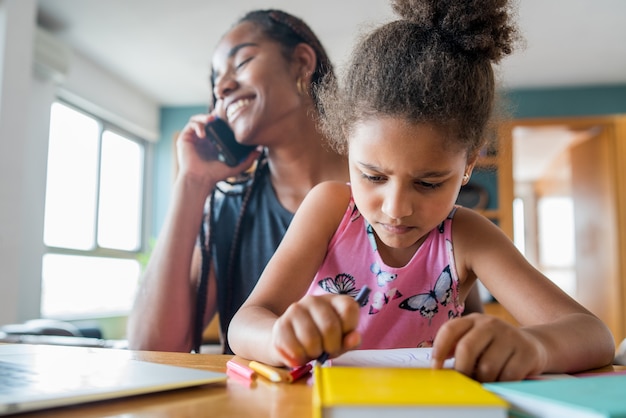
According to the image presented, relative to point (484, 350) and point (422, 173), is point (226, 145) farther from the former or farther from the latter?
point (484, 350)

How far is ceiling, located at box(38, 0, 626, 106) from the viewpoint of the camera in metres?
3.79

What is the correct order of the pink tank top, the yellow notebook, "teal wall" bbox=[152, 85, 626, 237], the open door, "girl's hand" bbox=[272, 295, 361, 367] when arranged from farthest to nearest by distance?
"teal wall" bbox=[152, 85, 626, 237] < the open door < the pink tank top < "girl's hand" bbox=[272, 295, 361, 367] < the yellow notebook

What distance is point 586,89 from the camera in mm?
5289

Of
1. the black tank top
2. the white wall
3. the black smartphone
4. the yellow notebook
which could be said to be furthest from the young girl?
the white wall

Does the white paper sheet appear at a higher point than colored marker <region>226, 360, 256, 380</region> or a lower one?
higher

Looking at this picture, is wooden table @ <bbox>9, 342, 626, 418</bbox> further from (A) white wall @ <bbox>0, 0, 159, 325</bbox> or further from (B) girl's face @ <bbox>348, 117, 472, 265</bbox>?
(A) white wall @ <bbox>0, 0, 159, 325</bbox>

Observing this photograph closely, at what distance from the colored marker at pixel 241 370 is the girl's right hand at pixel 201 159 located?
744 millimetres

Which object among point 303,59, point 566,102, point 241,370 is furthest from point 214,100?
point 566,102

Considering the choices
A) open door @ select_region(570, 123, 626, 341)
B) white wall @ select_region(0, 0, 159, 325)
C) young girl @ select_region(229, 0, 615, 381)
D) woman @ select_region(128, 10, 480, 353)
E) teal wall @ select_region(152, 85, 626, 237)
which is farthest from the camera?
teal wall @ select_region(152, 85, 626, 237)

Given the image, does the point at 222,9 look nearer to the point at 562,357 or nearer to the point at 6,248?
the point at 6,248

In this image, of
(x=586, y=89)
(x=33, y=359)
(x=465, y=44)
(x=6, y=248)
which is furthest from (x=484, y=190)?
(x=33, y=359)

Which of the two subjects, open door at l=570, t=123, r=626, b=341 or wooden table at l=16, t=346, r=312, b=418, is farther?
open door at l=570, t=123, r=626, b=341

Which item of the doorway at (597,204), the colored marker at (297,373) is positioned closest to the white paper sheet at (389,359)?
the colored marker at (297,373)

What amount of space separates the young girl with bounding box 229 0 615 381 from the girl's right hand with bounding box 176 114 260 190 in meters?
0.40
